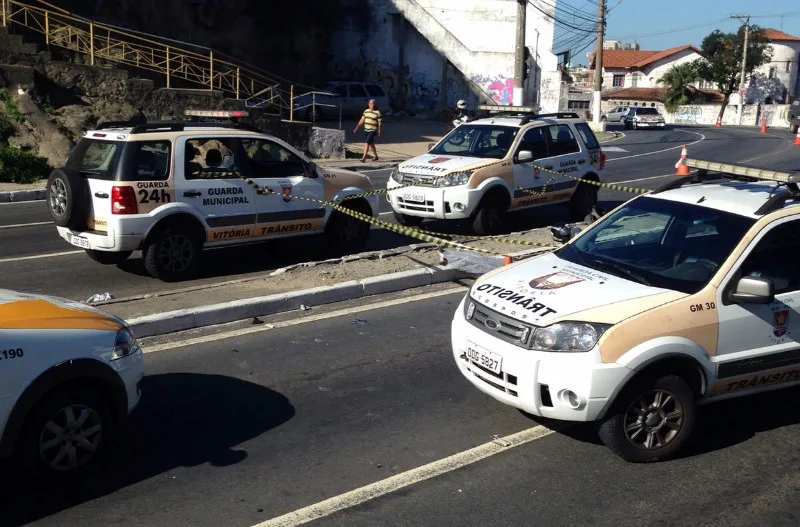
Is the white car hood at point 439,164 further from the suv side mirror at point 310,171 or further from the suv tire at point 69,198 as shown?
the suv tire at point 69,198

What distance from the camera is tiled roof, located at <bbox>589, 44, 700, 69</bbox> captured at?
92.2m

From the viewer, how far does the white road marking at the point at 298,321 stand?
7930 millimetres

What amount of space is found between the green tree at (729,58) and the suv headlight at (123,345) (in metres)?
78.5

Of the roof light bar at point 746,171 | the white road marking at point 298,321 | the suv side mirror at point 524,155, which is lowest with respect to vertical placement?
the white road marking at point 298,321

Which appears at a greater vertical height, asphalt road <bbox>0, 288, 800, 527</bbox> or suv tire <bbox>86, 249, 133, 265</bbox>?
suv tire <bbox>86, 249, 133, 265</bbox>

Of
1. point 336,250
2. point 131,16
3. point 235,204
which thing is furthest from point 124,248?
point 131,16

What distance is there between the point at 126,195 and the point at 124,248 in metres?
0.63

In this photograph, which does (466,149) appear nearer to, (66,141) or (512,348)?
(512,348)

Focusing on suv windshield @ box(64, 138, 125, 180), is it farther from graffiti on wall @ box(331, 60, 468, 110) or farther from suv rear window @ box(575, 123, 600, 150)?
graffiti on wall @ box(331, 60, 468, 110)

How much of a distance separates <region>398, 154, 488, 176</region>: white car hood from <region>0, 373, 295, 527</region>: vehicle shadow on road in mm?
6926

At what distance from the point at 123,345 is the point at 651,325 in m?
3.40

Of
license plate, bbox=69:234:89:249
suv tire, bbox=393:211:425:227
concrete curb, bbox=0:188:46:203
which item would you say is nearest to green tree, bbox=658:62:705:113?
suv tire, bbox=393:211:425:227

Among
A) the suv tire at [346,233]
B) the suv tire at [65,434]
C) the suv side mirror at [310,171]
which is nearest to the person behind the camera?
the suv tire at [65,434]

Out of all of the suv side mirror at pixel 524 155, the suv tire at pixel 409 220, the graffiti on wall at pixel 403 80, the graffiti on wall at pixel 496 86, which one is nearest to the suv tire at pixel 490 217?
the suv side mirror at pixel 524 155
